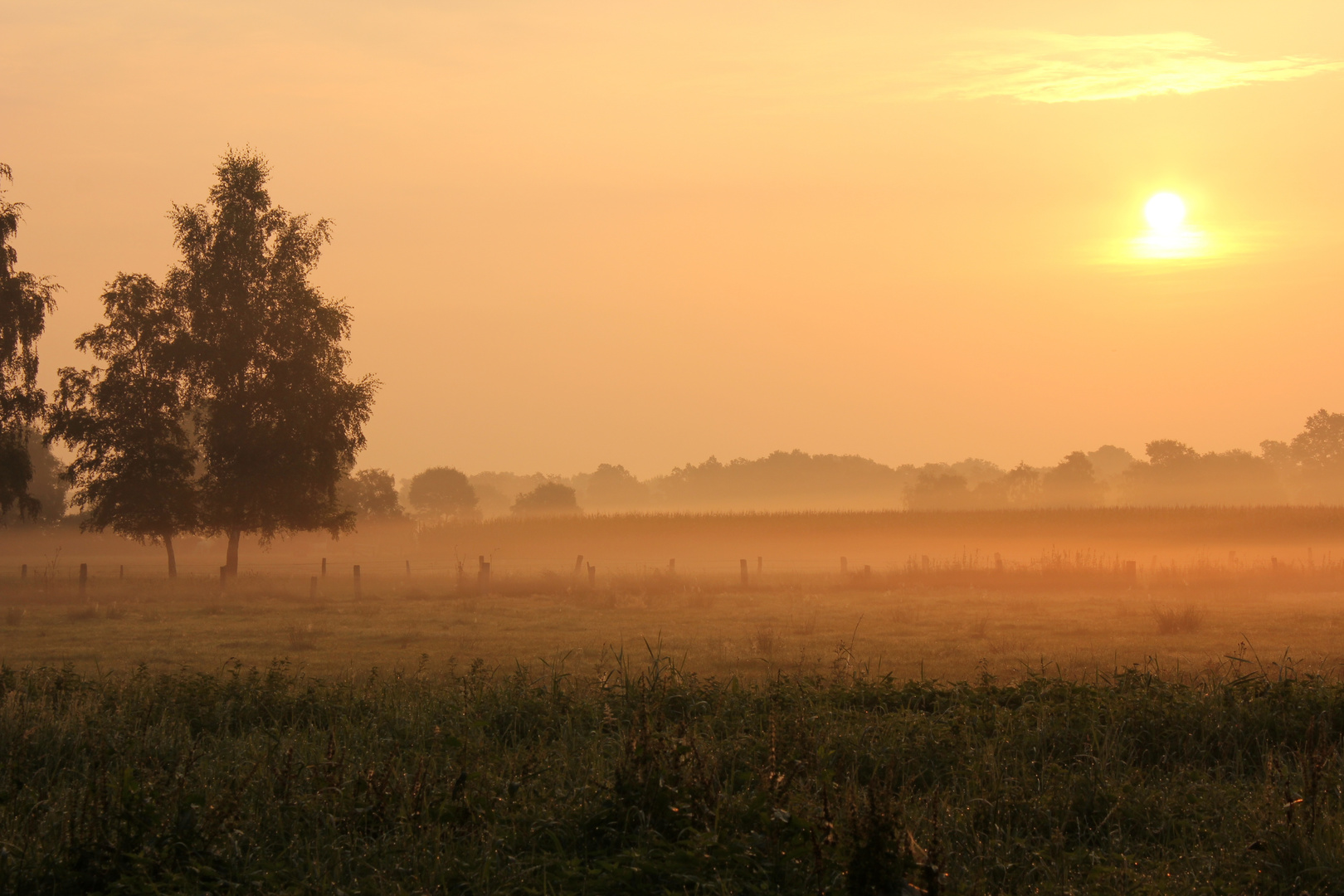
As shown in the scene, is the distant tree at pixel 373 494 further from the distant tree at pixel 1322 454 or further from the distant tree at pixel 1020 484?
the distant tree at pixel 1322 454

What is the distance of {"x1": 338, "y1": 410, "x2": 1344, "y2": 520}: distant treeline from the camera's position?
10106cm

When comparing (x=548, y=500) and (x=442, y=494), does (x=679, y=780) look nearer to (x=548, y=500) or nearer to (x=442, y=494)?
(x=548, y=500)

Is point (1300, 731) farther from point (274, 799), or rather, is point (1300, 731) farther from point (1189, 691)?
point (274, 799)

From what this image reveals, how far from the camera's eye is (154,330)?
33156 mm

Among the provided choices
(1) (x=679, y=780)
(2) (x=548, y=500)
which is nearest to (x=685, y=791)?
(1) (x=679, y=780)

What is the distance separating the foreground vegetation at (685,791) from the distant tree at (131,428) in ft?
85.0

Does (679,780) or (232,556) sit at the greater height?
(679,780)

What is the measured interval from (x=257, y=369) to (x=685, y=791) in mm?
30699

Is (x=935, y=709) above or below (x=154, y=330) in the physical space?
below

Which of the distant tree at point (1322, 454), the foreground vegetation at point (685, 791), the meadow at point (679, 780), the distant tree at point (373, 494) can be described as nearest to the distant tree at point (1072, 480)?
the distant tree at point (1322, 454)

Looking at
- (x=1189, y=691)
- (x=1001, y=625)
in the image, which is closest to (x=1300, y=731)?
(x=1189, y=691)

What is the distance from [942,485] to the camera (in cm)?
10456

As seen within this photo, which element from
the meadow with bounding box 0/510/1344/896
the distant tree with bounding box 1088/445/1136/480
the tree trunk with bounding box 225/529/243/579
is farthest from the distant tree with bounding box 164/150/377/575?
the distant tree with bounding box 1088/445/1136/480

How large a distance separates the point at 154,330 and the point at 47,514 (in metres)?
48.9
